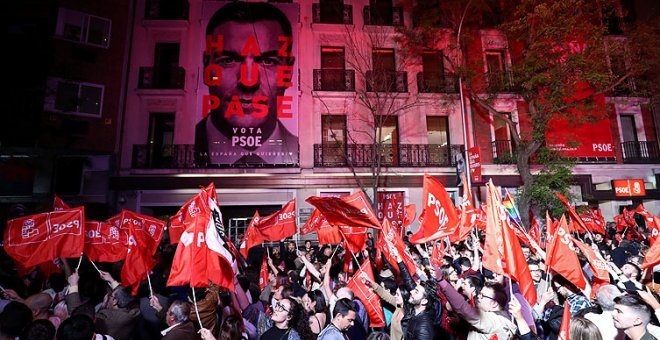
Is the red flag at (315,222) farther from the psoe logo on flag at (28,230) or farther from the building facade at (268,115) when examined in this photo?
the building facade at (268,115)

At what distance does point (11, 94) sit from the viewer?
59.2 ft

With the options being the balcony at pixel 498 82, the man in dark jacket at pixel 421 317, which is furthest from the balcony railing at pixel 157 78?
the man in dark jacket at pixel 421 317

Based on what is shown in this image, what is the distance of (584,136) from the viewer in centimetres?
1936

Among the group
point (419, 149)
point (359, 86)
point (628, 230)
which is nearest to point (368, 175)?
point (419, 149)

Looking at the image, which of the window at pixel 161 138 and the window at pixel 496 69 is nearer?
the window at pixel 161 138

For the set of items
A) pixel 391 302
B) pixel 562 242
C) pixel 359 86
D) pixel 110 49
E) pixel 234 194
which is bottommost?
pixel 391 302

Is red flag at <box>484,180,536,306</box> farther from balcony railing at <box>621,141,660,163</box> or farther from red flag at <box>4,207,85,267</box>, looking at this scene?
balcony railing at <box>621,141,660,163</box>

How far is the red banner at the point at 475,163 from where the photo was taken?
1642 cm

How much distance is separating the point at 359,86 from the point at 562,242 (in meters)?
14.8

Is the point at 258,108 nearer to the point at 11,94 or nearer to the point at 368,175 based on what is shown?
the point at 368,175

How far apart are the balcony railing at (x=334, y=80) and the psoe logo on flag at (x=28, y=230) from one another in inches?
562

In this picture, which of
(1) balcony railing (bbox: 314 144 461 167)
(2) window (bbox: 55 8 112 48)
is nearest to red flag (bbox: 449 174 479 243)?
(1) balcony railing (bbox: 314 144 461 167)

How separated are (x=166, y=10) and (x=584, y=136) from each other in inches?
833

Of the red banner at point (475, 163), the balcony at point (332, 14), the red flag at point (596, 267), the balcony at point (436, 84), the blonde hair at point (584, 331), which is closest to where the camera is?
the blonde hair at point (584, 331)
